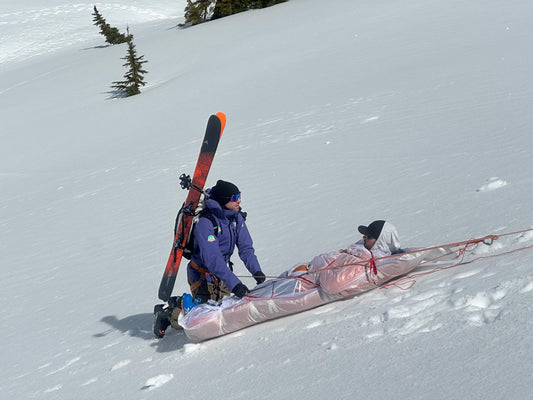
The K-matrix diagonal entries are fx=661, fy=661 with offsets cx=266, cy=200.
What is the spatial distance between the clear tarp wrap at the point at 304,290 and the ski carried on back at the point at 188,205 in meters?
0.55

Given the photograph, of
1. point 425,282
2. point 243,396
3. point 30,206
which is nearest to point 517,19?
point 30,206

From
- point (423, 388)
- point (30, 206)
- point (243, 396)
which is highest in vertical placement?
point (423, 388)

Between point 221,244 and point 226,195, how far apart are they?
401mm

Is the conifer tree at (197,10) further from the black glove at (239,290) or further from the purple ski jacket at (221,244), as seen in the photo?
the black glove at (239,290)

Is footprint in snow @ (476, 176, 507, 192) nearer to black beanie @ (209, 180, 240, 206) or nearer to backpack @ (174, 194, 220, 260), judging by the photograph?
black beanie @ (209, 180, 240, 206)

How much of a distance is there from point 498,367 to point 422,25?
16484 millimetres

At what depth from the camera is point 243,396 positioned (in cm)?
355

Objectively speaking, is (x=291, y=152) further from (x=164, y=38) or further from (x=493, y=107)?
(x=164, y=38)

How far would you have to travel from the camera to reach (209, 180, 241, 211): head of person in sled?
4781 mm

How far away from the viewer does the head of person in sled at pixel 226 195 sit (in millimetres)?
4781

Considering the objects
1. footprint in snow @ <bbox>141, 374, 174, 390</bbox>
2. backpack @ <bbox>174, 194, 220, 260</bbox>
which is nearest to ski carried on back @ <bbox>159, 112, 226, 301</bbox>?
backpack @ <bbox>174, 194, 220, 260</bbox>

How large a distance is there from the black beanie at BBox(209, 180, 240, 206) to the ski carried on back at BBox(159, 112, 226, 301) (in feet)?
0.62

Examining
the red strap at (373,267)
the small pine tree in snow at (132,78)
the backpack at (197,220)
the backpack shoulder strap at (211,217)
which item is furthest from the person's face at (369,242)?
the small pine tree in snow at (132,78)

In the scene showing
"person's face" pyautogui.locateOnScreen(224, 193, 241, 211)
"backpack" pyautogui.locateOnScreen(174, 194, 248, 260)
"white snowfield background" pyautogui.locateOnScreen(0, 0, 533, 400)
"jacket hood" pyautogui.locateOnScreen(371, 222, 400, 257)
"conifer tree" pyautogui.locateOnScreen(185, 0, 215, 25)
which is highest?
"conifer tree" pyautogui.locateOnScreen(185, 0, 215, 25)
